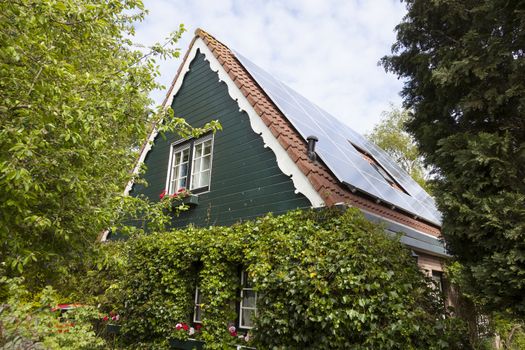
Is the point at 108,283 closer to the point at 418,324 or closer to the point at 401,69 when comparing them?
Result: the point at 418,324

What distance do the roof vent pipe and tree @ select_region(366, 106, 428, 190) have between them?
74.3 feet

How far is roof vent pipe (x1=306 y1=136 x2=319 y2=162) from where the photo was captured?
7012mm

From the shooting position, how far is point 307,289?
5121mm

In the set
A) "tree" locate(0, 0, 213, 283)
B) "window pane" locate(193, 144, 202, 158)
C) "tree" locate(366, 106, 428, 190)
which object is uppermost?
"tree" locate(366, 106, 428, 190)

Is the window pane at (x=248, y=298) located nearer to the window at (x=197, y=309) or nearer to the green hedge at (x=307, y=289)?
the green hedge at (x=307, y=289)

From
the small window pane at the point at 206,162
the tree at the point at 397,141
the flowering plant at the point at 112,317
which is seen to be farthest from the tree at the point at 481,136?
the tree at the point at 397,141

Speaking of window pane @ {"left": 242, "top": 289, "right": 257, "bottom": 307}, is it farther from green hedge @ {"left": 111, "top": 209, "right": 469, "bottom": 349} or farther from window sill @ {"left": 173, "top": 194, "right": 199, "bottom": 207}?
window sill @ {"left": 173, "top": 194, "right": 199, "bottom": 207}

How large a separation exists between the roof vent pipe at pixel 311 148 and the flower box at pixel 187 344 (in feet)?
13.2

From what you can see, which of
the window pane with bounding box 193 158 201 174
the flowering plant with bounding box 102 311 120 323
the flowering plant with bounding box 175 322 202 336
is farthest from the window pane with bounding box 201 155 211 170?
the flowering plant with bounding box 102 311 120 323

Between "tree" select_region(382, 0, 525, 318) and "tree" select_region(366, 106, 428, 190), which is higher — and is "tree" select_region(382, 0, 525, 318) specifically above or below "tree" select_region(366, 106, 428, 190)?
below

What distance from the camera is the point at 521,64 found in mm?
4637

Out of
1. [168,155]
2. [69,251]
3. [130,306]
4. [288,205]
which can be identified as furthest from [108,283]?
[288,205]

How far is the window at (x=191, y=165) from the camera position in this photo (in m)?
9.11

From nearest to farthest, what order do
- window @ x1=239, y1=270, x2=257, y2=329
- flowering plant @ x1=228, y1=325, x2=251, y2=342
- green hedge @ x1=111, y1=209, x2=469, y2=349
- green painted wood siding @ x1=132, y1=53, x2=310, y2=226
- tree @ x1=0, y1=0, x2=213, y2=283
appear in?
tree @ x1=0, y1=0, x2=213, y2=283 → green hedge @ x1=111, y1=209, x2=469, y2=349 → flowering plant @ x1=228, y1=325, x2=251, y2=342 → window @ x1=239, y1=270, x2=257, y2=329 → green painted wood siding @ x1=132, y1=53, x2=310, y2=226
